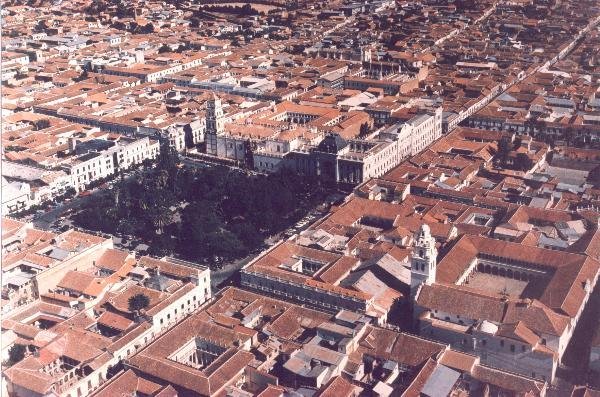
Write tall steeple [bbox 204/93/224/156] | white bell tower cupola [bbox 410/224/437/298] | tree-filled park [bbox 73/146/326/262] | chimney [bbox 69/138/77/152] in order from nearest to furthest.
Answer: white bell tower cupola [bbox 410/224/437/298] → tree-filled park [bbox 73/146/326/262] → chimney [bbox 69/138/77/152] → tall steeple [bbox 204/93/224/156]

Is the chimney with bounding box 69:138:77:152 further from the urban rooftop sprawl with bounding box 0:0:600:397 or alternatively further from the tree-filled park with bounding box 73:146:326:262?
the tree-filled park with bounding box 73:146:326:262

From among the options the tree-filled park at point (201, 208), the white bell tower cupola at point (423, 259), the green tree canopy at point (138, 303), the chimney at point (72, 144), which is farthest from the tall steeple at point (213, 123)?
the white bell tower cupola at point (423, 259)

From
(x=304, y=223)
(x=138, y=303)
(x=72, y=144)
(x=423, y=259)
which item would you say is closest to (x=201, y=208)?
(x=304, y=223)

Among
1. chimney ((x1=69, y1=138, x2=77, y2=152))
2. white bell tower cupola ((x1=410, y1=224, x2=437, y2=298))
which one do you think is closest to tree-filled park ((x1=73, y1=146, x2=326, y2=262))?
chimney ((x1=69, y1=138, x2=77, y2=152))

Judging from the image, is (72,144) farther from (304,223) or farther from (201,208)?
(304,223)

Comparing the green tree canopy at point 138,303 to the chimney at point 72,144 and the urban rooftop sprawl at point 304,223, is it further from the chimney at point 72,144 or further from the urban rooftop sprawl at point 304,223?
the chimney at point 72,144
